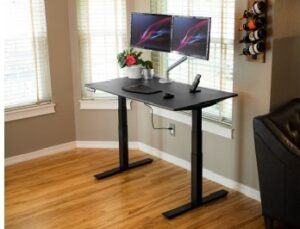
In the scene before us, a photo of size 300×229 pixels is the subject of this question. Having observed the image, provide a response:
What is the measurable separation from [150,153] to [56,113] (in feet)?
3.49

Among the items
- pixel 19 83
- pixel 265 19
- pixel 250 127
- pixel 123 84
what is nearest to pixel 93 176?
pixel 123 84

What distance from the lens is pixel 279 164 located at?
2494 millimetres

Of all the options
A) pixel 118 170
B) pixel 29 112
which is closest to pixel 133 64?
pixel 118 170

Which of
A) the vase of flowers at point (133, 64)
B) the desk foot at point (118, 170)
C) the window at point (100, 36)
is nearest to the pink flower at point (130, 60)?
the vase of flowers at point (133, 64)

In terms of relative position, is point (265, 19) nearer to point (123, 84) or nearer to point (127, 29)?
point (123, 84)

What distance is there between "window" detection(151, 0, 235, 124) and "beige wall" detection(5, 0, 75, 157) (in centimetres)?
111

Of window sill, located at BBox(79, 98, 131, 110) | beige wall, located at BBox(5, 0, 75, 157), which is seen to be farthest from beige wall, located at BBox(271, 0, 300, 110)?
beige wall, located at BBox(5, 0, 75, 157)

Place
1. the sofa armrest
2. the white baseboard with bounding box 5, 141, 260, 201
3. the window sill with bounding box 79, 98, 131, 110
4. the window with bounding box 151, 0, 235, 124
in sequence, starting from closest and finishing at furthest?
1. the sofa armrest
2. the window with bounding box 151, 0, 235, 124
3. the white baseboard with bounding box 5, 141, 260, 201
4. the window sill with bounding box 79, 98, 131, 110

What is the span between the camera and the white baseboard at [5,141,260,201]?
3.30m

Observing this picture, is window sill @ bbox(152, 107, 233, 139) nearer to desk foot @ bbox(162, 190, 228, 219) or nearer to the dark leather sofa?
desk foot @ bbox(162, 190, 228, 219)

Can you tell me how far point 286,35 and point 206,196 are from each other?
1375 mm

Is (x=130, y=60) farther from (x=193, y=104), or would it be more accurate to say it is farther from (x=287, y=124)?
(x=287, y=124)

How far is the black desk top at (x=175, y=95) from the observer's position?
2.82m

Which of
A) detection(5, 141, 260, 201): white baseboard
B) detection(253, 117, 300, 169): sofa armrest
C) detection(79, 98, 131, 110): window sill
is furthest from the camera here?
detection(79, 98, 131, 110): window sill
